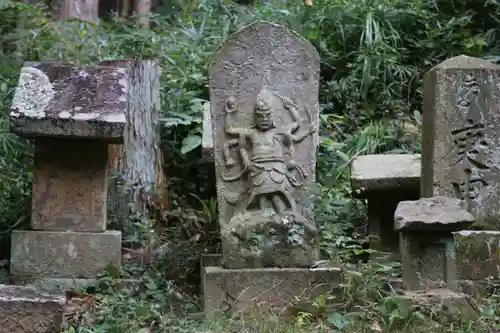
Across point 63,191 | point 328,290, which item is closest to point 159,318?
point 328,290

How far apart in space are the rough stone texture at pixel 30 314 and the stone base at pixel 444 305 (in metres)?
1.63

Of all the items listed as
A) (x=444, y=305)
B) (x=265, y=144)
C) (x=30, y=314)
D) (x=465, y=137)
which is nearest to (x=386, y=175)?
(x=465, y=137)

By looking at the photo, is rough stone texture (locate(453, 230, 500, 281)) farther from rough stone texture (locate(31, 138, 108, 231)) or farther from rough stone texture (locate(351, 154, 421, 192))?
rough stone texture (locate(31, 138, 108, 231))

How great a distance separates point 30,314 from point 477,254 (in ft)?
8.98

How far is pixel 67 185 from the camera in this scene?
5215 millimetres

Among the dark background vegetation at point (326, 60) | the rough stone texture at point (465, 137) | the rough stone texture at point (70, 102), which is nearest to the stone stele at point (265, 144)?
the rough stone texture at point (70, 102)

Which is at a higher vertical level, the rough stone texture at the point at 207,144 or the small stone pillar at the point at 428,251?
the rough stone texture at the point at 207,144

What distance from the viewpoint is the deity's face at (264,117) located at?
4961 mm

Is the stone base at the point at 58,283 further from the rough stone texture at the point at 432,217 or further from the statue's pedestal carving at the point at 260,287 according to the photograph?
the rough stone texture at the point at 432,217

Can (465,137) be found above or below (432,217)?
above

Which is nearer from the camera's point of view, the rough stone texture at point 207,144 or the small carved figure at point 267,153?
the small carved figure at point 267,153

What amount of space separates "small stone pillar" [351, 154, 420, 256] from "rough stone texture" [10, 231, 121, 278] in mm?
1871

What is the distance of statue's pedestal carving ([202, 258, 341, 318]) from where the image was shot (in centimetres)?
453

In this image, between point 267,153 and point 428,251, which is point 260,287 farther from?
point 428,251
